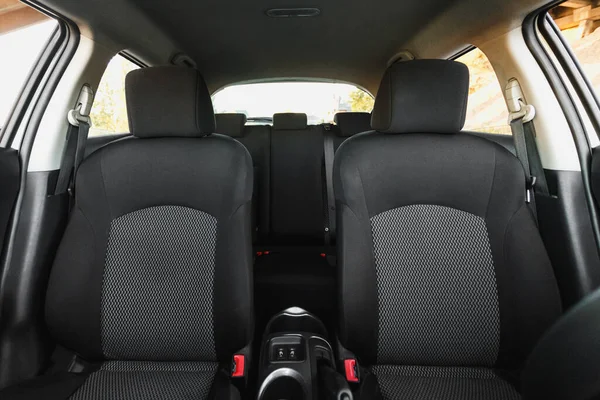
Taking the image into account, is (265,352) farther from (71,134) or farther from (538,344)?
(71,134)

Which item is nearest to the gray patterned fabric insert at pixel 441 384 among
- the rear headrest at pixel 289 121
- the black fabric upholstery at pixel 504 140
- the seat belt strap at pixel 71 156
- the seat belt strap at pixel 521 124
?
the seat belt strap at pixel 521 124

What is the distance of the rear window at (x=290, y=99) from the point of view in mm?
3289

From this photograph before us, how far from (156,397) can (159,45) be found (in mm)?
1891

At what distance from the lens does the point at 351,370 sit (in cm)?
120

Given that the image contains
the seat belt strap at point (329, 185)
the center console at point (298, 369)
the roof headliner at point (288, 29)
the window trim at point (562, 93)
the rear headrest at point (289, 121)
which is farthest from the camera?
the rear headrest at point (289, 121)

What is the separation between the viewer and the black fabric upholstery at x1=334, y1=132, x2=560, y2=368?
1.19 m

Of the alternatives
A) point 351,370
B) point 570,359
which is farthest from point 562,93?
point 570,359

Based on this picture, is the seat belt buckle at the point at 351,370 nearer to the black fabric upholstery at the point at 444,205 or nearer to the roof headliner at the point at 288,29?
the black fabric upholstery at the point at 444,205

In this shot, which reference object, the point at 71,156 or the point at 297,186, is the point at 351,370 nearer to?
the point at 71,156

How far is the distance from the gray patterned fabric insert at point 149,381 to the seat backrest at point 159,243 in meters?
0.03

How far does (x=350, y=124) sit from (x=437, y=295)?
164 cm

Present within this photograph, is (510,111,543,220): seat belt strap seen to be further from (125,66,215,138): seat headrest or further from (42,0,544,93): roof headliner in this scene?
(125,66,215,138): seat headrest

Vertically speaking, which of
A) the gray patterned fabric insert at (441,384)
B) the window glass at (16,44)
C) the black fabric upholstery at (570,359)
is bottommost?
the gray patterned fabric insert at (441,384)

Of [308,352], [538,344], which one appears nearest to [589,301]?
[538,344]
